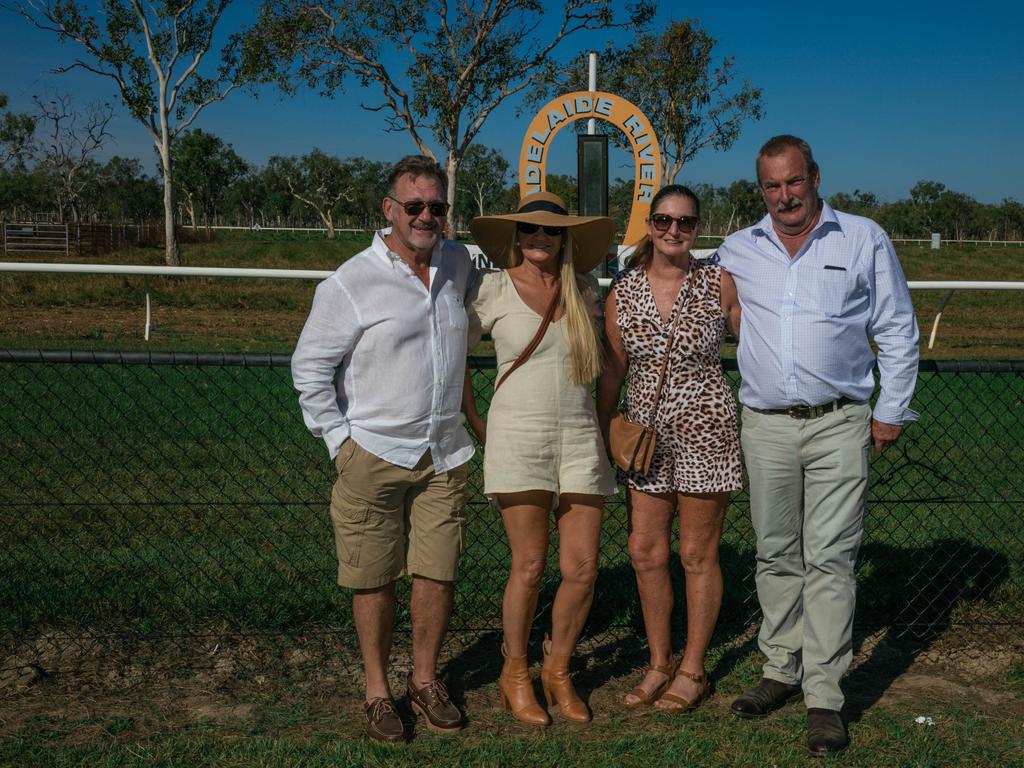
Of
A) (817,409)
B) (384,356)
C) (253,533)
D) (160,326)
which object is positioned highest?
Answer: (384,356)

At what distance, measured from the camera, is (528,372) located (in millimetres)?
3164

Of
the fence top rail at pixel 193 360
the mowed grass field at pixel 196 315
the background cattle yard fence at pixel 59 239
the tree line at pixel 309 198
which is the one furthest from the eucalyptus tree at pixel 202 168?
the fence top rail at pixel 193 360

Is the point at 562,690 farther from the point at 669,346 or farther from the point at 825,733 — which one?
the point at 669,346

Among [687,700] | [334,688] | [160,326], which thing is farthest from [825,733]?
[160,326]

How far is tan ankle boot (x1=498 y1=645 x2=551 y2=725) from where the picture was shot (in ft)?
10.9

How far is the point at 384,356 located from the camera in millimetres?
3088

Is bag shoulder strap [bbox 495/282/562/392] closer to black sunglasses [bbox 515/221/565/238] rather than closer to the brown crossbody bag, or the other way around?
black sunglasses [bbox 515/221/565/238]

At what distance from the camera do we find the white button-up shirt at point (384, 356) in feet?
10.1

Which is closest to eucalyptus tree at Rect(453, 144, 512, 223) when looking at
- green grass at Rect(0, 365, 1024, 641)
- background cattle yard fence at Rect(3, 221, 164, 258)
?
background cattle yard fence at Rect(3, 221, 164, 258)

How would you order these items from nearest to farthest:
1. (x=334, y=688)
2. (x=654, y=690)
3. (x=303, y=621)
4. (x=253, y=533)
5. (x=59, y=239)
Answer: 1. (x=654, y=690)
2. (x=334, y=688)
3. (x=303, y=621)
4. (x=253, y=533)
5. (x=59, y=239)

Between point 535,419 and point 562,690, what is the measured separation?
3.20ft

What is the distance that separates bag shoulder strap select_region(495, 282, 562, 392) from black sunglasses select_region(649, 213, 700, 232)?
1.25 feet

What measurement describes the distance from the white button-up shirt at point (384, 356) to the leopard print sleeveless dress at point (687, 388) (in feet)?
1.94

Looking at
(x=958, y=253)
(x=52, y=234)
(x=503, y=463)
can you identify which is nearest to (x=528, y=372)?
(x=503, y=463)
